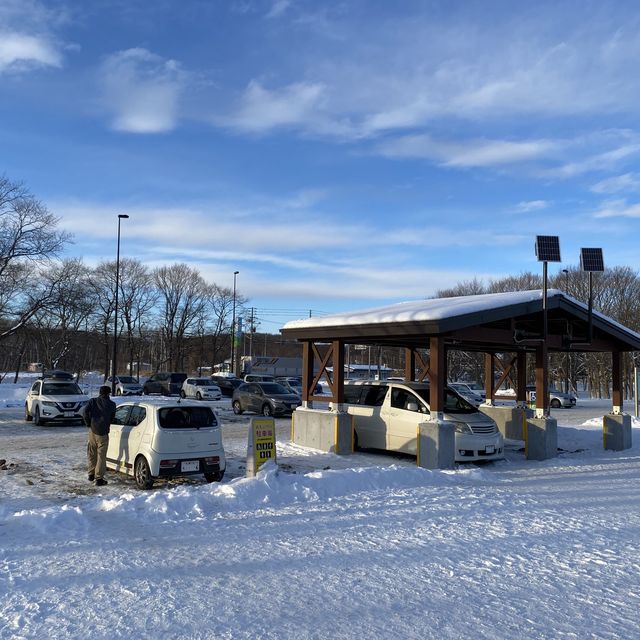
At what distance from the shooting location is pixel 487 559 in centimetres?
677

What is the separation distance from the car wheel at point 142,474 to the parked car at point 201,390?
85.4ft

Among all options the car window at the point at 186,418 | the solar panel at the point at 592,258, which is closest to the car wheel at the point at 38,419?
the car window at the point at 186,418

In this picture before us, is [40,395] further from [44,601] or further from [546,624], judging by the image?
[546,624]

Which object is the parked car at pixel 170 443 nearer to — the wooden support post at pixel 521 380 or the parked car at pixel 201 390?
the wooden support post at pixel 521 380

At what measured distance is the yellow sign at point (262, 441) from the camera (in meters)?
10.8

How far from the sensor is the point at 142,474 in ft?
34.1

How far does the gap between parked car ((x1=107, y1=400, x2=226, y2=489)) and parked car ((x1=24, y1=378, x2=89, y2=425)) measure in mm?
11188

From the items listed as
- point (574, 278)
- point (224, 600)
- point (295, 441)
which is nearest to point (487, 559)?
point (224, 600)

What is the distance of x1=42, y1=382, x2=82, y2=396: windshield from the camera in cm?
2202

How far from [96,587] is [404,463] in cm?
905

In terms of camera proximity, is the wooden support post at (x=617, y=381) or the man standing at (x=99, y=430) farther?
the wooden support post at (x=617, y=381)

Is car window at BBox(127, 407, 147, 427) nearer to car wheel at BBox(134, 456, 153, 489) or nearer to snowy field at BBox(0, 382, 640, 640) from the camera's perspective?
car wheel at BBox(134, 456, 153, 489)

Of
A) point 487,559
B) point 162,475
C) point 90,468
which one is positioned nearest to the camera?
point 487,559

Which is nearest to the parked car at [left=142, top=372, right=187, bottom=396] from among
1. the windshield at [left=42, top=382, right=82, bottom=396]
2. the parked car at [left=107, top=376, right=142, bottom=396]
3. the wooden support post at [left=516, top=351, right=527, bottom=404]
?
the parked car at [left=107, top=376, right=142, bottom=396]
